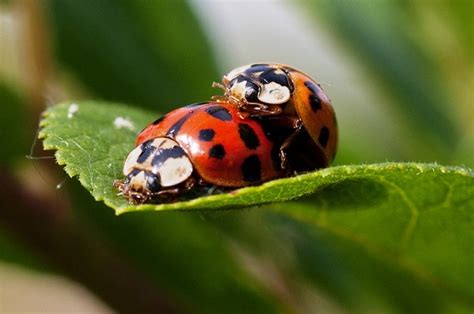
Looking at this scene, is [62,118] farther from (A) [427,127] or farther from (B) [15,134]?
(A) [427,127]

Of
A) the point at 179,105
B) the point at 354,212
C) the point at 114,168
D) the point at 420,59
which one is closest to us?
the point at 114,168

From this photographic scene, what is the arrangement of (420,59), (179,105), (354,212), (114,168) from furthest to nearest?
(420,59), (179,105), (354,212), (114,168)

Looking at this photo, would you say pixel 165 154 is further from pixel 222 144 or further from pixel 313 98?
pixel 313 98

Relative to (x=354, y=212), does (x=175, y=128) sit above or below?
above

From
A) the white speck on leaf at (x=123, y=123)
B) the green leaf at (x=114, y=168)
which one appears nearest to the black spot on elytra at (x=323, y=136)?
the green leaf at (x=114, y=168)

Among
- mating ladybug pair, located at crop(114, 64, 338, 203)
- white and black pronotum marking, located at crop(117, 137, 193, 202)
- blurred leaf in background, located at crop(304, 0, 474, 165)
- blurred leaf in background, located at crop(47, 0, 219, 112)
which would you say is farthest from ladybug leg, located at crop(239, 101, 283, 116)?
blurred leaf in background, located at crop(304, 0, 474, 165)

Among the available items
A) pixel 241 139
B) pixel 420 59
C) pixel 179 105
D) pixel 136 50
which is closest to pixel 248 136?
pixel 241 139
